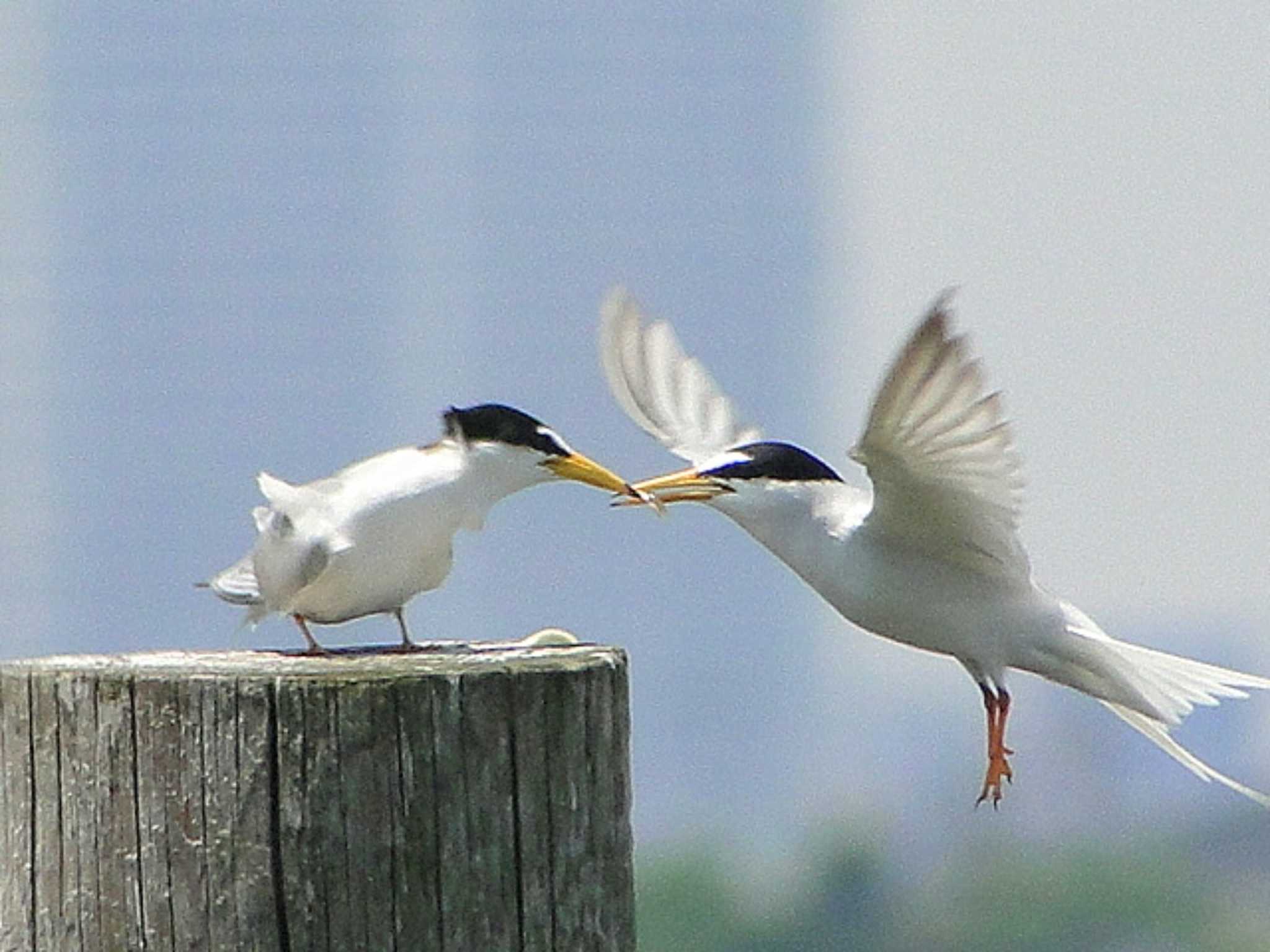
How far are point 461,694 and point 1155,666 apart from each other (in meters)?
3.42

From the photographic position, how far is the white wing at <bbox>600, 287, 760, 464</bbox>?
700cm

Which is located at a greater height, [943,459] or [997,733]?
[943,459]

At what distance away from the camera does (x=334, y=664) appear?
389cm

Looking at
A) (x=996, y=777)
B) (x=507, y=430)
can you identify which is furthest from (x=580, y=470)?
(x=996, y=777)

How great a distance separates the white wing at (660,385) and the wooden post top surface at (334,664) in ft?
8.96

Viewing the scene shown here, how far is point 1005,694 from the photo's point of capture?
6.57 m

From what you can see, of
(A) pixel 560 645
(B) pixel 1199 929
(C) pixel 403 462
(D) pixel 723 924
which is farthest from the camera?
(B) pixel 1199 929

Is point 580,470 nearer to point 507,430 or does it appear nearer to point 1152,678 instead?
point 507,430

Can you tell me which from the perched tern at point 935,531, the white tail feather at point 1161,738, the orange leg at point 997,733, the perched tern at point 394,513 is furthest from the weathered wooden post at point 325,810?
the white tail feather at point 1161,738

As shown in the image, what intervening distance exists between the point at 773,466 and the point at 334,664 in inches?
98.3

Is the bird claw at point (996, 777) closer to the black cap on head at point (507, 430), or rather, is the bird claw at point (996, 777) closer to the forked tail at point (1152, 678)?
the forked tail at point (1152, 678)

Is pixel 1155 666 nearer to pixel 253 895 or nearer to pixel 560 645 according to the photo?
pixel 560 645

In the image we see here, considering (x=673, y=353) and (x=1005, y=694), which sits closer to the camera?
(x=1005, y=694)

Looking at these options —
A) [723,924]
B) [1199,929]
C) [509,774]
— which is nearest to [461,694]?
[509,774]
